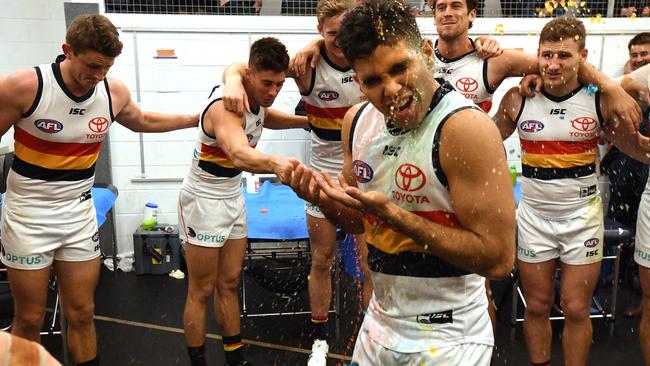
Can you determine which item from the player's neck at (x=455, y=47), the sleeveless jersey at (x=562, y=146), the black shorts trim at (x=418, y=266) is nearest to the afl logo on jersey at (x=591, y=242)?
the sleeveless jersey at (x=562, y=146)

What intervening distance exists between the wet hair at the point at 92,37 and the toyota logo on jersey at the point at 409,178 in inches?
67.9

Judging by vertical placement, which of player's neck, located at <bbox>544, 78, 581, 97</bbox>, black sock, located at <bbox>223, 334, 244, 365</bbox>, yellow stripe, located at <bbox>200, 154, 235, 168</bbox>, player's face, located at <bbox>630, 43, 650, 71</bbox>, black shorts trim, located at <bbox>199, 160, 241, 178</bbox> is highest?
player's face, located at <bbox>630, 43, 650, 71</bbox>

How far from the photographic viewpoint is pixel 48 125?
2.96 meters

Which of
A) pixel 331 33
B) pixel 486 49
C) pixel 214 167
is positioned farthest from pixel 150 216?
pixel 486 49

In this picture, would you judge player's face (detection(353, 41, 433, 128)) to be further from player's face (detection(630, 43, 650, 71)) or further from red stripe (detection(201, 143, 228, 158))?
player's face (detection(630, 43, 650, 71))

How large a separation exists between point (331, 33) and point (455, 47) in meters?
0.68

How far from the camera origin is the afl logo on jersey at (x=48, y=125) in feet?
9.65

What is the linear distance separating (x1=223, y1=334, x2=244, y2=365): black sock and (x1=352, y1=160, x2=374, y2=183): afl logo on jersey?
2044 mm

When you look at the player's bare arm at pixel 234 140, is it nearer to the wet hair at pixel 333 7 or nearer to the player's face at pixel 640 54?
the wet hair at pixel 333 7

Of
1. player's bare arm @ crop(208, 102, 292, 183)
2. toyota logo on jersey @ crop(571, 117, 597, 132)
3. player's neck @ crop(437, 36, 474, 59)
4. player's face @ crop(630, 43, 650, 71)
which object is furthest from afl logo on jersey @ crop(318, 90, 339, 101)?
player's face @ crop(630, 43, 650, 71)

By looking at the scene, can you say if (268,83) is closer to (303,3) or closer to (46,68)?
(46,68)

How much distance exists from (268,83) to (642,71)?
2.14 metres

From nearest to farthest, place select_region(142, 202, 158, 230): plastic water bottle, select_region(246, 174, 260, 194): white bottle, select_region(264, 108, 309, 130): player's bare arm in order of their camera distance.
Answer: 1. select_region(264, 108, 309, 130): player's bare arm
2. select_region(246, 174, 260, 194): white bottle
3. select_region(142, 202, 158, 230): plastic water bottle

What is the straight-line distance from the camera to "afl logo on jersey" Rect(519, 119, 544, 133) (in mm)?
3254
